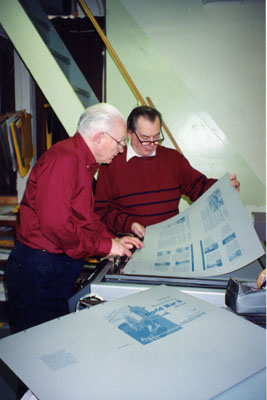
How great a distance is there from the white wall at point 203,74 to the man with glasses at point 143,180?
56.5 inches

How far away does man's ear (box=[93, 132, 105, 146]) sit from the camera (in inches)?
48.6

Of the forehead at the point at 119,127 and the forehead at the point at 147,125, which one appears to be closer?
the forehead at the point at 119,127

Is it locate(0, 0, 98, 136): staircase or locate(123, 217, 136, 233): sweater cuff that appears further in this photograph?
locate(0, 0, 98, 136): staircase

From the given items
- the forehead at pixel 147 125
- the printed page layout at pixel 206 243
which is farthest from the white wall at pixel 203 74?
the printed page layout at pixel 206 243

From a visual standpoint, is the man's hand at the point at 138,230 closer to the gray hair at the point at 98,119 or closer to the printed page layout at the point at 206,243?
the printed page layout at the point at 206,243

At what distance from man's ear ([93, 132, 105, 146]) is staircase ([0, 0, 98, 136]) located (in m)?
1.11

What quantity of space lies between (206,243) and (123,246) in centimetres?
31

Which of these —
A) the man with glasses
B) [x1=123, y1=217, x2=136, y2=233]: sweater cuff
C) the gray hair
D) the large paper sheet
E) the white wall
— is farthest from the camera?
the white wall

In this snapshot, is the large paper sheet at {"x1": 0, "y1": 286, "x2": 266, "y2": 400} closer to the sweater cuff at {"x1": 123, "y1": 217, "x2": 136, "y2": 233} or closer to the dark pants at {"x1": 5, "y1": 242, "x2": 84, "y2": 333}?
the dark pants at {"x1": 5, "y1": 242, "x2": 84, "y2": 333}

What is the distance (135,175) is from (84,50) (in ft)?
7.49

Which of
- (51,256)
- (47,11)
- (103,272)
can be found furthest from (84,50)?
(103,272)

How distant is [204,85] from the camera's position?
3.09m

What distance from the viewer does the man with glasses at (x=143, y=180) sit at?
1.69m

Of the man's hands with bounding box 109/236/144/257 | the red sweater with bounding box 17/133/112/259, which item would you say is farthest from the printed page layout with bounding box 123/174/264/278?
the red sweater with bounding box 17/133/112/259
